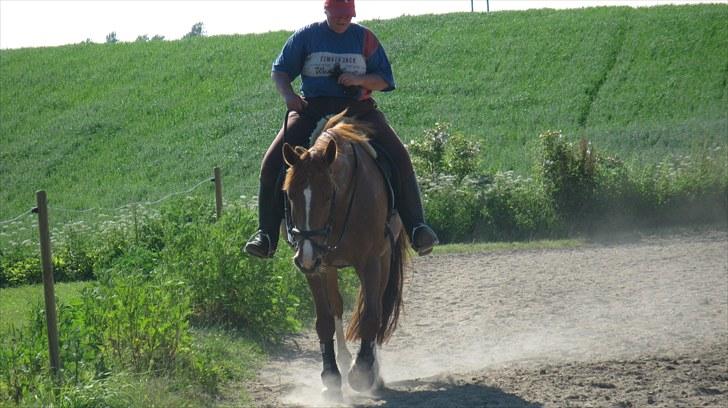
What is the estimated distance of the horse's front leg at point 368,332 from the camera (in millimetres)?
8164

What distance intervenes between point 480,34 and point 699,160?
23717 millimetres

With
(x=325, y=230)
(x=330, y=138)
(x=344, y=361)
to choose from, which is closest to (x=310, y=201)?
(x=325, y=230)

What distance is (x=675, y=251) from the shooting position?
15203 mm

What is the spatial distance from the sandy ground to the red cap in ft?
9.77

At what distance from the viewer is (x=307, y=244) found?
7234 mm

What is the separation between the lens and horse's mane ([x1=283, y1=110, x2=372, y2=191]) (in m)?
7.40

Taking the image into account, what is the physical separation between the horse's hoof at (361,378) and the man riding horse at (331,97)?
1.14 meters

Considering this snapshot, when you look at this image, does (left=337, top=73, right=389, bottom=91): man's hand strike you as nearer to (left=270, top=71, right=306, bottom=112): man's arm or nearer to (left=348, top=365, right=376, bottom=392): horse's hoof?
(left=270, top=71, right=306, bottom=112): man's arm

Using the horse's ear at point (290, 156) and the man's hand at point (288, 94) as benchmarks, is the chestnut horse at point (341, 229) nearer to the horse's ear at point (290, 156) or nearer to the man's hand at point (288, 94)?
the horse's ear at point (290, 156)

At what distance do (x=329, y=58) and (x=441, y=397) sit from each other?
2818mm

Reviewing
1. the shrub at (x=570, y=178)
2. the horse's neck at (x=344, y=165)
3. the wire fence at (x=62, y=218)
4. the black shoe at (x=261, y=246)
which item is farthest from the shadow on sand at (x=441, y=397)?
the shrub at (x=570, y=178)

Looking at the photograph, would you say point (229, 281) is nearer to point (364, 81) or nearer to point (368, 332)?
point (368, 332)

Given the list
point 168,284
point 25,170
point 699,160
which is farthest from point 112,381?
point 25,170

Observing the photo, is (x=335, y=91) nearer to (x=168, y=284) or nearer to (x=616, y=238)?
(x=168, y=284)
